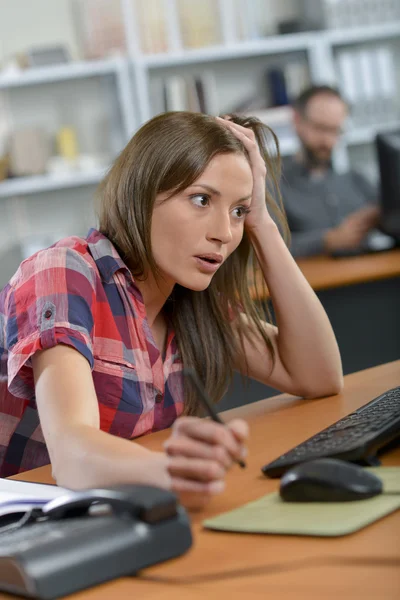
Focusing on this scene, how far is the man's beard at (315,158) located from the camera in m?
4.18

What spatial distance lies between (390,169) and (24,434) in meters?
1.97

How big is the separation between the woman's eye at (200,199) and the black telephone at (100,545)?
0.59 meters

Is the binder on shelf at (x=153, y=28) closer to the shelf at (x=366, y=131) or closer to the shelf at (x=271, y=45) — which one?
the shelf at (x=271, y=45)

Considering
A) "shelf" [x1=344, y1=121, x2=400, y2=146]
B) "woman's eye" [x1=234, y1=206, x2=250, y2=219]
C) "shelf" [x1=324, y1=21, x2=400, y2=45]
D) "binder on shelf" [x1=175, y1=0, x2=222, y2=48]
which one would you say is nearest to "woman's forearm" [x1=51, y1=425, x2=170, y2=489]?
"woman's eye" [x1=234, y1=206, x2=250, y2=219]

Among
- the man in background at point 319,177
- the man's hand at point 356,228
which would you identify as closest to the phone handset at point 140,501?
the man's hand at point 356,228

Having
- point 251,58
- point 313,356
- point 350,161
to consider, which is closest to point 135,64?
point 251,58

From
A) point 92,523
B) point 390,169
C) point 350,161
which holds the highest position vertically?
point 92,523

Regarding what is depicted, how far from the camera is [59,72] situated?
13.5 ft

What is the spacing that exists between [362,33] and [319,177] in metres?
0.83

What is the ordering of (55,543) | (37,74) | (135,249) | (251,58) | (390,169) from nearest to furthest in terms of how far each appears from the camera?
(55,543) < (135,249) < (390,169) < (37,74) < (251,58)

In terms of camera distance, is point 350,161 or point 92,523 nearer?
point 92,523

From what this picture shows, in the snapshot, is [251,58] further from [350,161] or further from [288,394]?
[288,394]

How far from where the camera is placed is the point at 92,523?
771 millimetres

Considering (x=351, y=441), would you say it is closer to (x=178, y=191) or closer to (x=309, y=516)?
(x=309, y=516)
